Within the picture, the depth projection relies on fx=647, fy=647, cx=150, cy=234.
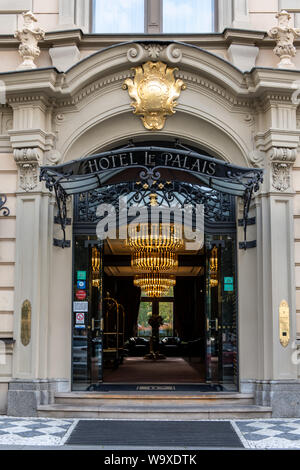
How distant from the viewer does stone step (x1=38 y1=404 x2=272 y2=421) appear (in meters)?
9.83

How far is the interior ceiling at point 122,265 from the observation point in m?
18.2

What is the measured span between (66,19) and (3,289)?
486cm

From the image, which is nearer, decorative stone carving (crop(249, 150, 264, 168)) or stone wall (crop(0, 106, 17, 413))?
stone wall (crop(0, 106, 17, 413))

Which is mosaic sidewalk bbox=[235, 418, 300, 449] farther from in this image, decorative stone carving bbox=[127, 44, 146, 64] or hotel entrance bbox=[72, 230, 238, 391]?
decorative stone carving bbox=[127, 44, 146, 64]

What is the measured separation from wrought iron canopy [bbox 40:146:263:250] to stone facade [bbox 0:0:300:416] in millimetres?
563

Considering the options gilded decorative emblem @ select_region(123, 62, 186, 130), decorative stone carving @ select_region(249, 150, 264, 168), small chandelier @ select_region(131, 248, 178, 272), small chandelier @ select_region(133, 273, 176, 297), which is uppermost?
gilded decorative emblem @ select_region(123, 62, 186, 130)

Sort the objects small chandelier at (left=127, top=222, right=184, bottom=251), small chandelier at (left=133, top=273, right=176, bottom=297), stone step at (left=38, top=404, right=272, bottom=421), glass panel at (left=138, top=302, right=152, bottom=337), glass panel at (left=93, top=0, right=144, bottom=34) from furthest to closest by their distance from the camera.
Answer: glass panel at (left=138, top=302, right=152, bottom=337) < small chandelier at (left=133, top=273, right=176, bottom=297) < small chandelier at (left=127, top=222, right=184, bottom=251) < glass panel at (left=93, top=0, right=144, bottom=34) < stone step at (left=38, top=404, right=272, bottom=421)

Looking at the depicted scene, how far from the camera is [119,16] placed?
12.1m

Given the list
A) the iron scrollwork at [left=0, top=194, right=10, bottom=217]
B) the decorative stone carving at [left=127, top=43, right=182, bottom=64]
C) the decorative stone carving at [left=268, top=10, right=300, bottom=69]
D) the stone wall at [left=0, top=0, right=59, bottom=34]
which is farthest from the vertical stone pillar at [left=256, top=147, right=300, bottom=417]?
the stone wall at [left=0, top=0, right=59, bottom=34]

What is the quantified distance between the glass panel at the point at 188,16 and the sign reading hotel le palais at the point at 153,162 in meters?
3.17

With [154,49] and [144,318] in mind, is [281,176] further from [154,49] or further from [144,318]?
[144,318]

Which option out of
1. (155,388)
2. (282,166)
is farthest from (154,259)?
(282,166)
